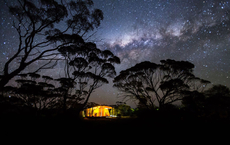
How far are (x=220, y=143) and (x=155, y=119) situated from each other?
19.2 ft

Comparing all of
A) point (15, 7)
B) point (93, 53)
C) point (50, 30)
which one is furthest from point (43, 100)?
point (15, 7)

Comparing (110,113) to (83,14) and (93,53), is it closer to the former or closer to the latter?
(93,53)

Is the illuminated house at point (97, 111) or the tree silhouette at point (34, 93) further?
the illuminated house at point (97, 111)

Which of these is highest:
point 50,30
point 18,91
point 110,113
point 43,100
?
point 50,30

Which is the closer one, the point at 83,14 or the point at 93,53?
the point at 83,14

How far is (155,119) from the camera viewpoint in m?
9.24

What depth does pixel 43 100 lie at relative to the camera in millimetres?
20203

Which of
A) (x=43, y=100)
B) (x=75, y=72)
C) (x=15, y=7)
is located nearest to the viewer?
(x=15, y=7)

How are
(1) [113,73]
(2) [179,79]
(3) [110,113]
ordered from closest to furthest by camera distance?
1. (2) [179,79]
2. (1) [113,73]
3. (3) [110,113]

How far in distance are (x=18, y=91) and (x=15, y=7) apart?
47.6 ft

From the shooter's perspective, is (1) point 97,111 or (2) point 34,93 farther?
(1) point 97,111

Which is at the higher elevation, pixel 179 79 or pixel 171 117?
pixel 179 79

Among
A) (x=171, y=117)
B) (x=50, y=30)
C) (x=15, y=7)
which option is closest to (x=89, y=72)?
(x=50, y=30)

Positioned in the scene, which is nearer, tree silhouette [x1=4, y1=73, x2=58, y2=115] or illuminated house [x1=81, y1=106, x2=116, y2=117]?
tree silhouette [x1=4, y1=73, x2=58, y2=115]
